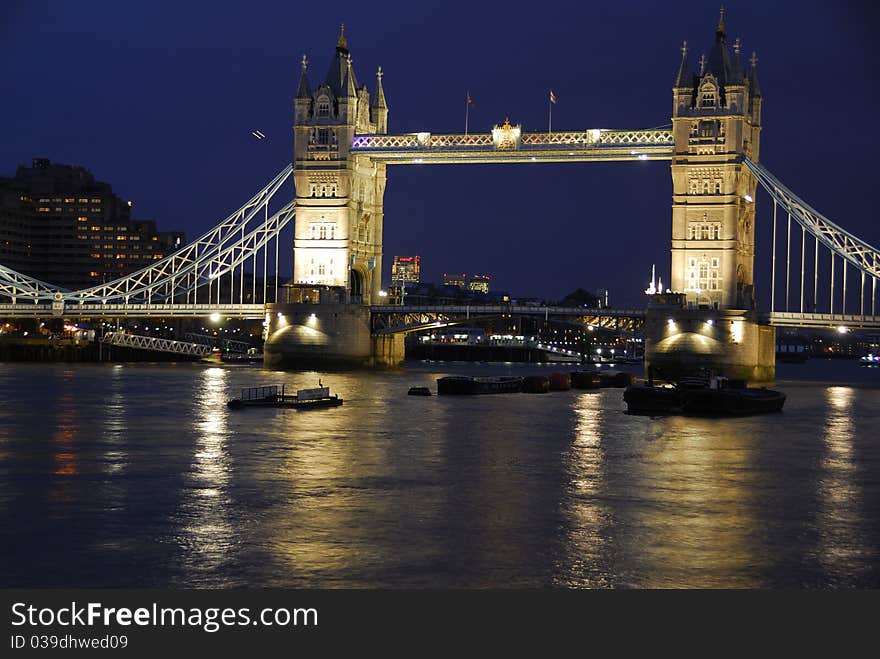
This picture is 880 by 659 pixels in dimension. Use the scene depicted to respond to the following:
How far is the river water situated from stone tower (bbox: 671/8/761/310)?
29040 mm

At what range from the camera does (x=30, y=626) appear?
1678 centimetres

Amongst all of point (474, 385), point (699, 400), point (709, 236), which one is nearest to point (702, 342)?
point (709, 236)

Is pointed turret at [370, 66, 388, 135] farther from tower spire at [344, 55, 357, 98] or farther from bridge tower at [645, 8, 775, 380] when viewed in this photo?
bridge tower at [645, 8, 775, 380]

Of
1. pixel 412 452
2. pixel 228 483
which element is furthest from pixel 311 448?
pixel 228 483

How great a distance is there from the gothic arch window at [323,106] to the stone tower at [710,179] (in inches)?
955

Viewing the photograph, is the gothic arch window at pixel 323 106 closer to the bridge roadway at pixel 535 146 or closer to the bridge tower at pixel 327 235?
the bridge tower at pixel 327 235

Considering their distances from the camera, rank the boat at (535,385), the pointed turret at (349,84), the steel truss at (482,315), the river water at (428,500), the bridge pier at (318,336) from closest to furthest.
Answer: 1. the river water at (428,500)
2. the boat at (535,385)
3. the steel truss at (482,315)
4. the bridge pier at (318,336)
5. the pointed turret at (349,84)

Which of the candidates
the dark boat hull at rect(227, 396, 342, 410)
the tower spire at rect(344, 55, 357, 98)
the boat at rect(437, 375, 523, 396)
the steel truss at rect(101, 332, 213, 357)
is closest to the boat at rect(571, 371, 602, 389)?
the boat at rect(437, 375, 523, 396)

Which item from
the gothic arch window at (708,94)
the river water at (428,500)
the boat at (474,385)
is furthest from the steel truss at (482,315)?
the river water at (428,500)

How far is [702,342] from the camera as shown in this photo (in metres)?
79.9

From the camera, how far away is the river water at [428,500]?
21156mm

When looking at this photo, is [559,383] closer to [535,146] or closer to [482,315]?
[482,315]

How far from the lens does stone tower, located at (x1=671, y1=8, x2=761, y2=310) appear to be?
267ft

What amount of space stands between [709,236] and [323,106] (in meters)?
28.5
